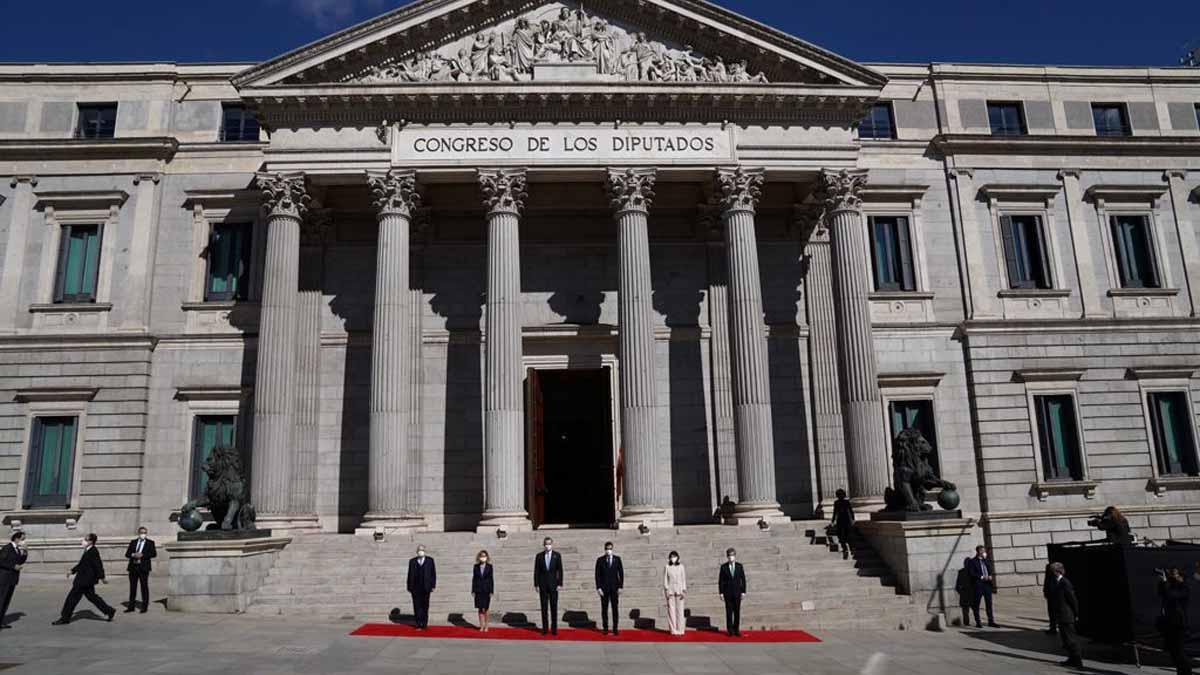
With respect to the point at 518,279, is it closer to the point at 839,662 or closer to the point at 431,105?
the point at 431,105

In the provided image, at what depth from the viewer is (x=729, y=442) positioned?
28.4 metres

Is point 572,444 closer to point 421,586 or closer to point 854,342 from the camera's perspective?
point 854,342

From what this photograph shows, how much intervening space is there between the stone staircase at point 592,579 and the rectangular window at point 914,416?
6856 millimetres

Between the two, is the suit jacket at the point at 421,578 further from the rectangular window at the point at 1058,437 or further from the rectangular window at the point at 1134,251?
the rectangular window at the point at 1134,251

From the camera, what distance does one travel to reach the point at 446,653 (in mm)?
15516

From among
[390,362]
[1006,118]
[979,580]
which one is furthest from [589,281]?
[1006,118]

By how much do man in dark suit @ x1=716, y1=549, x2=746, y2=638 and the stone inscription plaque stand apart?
13.5 m

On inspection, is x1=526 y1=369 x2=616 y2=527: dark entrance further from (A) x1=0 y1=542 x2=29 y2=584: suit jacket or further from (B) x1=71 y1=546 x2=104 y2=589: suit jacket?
(A) x1=0 y1=542 x2=29 y2=584: suit jacket

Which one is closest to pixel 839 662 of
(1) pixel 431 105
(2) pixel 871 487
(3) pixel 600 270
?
(2) pixel 871 487

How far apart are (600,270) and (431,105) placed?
7.96 m

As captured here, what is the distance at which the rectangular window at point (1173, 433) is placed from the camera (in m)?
29.3

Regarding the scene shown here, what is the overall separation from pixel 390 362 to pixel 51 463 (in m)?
12.1

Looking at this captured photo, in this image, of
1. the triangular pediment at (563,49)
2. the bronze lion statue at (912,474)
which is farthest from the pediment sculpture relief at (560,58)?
the bronze lion statue at (912,474)

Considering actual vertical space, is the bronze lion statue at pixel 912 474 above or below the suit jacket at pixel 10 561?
above
